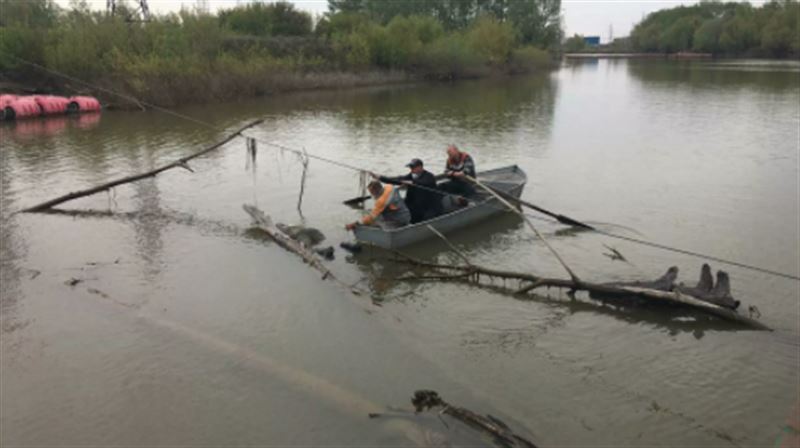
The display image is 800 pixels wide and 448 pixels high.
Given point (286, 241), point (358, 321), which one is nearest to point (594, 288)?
point (358, 321)

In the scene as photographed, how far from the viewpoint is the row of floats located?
2850 cm

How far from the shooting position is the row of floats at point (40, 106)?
93.5ft

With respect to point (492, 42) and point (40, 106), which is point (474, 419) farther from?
point (492, 42)

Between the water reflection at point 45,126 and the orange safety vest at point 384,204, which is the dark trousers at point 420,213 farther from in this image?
the water reflection at point 45,126

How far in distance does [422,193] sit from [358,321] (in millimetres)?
3695

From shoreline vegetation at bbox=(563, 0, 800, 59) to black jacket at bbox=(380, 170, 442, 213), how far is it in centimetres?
9546

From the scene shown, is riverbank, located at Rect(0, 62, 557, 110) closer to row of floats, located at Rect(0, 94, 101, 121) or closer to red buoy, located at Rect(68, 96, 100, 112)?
red buoy, located at Rect(68, 96, 100, 112)

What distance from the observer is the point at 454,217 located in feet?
39.6

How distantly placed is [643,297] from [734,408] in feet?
7.62

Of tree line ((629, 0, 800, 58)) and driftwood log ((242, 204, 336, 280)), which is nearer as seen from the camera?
driftwood log ((242, 204, 336, 280))

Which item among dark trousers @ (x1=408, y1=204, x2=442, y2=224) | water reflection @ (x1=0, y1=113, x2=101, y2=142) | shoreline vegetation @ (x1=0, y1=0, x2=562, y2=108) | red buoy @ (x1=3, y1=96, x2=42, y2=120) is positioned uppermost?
shoreline vegetation @ (x1=0, y1=0, x2=562, y2=108)

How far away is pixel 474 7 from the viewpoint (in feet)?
319

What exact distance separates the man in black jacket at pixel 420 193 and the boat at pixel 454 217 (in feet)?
1.03

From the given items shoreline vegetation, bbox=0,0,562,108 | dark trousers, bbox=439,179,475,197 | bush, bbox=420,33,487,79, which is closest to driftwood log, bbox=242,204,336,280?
dark trousers, bbox=439,179,475,197
